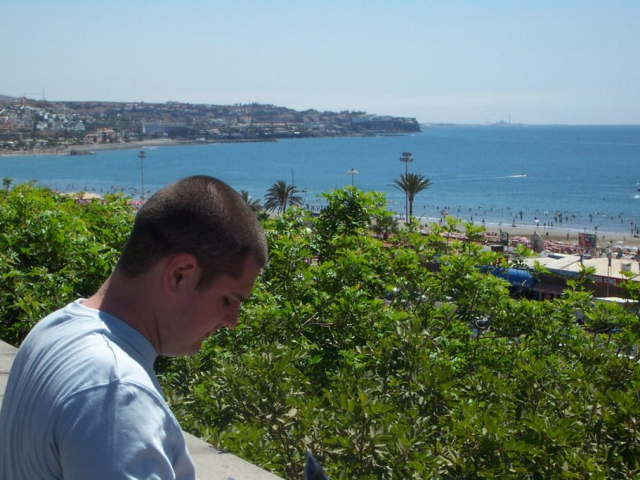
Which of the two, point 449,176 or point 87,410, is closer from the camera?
point 87,410

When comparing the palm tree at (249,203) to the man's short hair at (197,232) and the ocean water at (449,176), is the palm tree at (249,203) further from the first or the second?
the ocean water at (449,176)

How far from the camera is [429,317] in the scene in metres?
5.20

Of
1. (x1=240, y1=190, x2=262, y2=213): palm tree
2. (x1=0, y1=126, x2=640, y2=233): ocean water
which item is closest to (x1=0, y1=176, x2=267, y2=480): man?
(x1=240, y1=190, x2=262, y2=213): palm tree

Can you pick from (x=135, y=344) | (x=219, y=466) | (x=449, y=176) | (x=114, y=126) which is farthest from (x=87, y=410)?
(x=114, y=126)

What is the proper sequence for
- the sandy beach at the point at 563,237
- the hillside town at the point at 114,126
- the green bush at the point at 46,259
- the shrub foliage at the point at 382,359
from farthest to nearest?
the hillside town at the point at 114,126 < the sandy beach at the point at 563,237 < the green bush at the point at 46,259 < the shrub foliage at the point at 382,359

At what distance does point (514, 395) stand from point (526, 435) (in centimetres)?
93

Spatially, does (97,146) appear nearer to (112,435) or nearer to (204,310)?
(204,310)

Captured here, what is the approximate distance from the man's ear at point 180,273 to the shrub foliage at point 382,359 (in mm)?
1730

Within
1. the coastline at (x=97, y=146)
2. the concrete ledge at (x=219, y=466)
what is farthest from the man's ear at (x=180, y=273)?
the coastline at (x=97, y=146)

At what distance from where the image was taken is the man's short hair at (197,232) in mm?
1341

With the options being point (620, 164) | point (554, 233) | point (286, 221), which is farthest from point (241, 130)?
point (286, 221)

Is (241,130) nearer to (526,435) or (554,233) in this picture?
(554,233)

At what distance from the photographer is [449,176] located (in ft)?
419

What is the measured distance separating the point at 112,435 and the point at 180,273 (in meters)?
0.34
